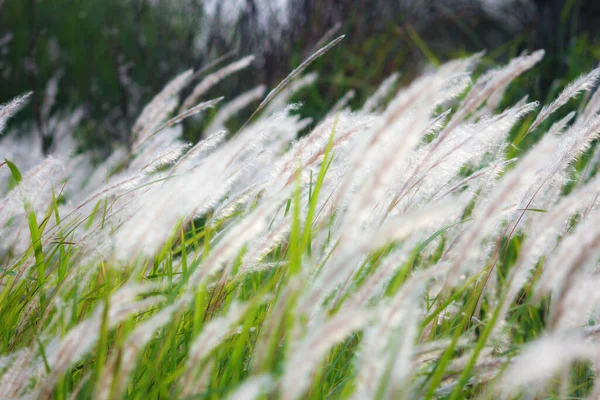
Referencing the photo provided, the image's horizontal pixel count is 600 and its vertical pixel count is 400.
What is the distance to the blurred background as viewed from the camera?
14.0 feet

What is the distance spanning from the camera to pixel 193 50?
A: 5082mm

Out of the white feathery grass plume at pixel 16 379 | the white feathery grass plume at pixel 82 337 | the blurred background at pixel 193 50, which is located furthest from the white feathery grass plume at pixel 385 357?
the blurred background at pixel 193 50

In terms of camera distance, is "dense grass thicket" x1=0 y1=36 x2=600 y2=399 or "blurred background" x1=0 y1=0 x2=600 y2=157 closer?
"dense grass thicket" x1=0 y1=36 x2=600 y2=399

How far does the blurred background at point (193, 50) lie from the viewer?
14.0ft

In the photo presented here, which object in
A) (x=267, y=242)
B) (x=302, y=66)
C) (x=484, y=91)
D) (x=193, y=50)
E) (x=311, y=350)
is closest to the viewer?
(x=311, y=350)

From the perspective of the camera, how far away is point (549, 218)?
27.3 inches

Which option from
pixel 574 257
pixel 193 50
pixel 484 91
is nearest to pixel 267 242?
pixel 574 257

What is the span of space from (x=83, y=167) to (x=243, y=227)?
365 cm

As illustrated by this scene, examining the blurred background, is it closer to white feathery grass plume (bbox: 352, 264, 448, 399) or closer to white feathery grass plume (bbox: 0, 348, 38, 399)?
white feathery grass plume (bbox: 0, 348, 38, 399)

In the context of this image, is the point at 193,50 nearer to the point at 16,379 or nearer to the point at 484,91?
the point at 484,91

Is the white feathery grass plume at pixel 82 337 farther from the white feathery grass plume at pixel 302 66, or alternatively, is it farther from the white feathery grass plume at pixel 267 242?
the white feathery grass plume at pixel 302 66

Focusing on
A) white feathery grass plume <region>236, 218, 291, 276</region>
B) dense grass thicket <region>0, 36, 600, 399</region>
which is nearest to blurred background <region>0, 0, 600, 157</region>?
dense grass thicket <region>0, 36, 600, 399</region>

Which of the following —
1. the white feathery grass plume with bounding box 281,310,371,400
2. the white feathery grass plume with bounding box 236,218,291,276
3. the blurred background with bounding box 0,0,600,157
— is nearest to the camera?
the white feathery grass plume with bounding box 281,310,371,400

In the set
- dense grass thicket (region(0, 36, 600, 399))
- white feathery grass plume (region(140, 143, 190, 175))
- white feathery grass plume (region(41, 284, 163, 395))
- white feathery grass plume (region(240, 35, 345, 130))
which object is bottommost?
dense grass thicket (region(0, 36, 600, 399))
